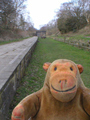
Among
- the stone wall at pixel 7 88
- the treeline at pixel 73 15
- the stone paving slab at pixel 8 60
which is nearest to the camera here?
the stone wall at pixel 7 88

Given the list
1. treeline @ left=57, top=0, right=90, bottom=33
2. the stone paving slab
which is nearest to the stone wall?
the stone paving slab

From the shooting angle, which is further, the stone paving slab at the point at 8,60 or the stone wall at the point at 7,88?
the stone paving slab at the point at 8,60

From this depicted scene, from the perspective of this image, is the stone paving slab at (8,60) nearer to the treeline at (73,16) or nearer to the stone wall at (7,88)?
the stone wall at (7,88)

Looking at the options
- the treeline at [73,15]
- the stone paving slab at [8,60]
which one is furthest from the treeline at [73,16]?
the stone paving slab at [8,60]

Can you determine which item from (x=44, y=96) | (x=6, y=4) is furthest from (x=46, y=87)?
(x=6, y=4)

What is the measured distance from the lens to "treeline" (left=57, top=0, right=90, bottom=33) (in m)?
30.5

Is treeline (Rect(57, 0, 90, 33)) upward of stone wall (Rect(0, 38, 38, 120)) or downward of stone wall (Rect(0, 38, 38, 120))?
upward

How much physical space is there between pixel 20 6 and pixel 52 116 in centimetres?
3688

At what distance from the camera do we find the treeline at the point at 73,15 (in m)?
30.5

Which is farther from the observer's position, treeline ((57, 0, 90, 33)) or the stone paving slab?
treeline ((57, 0, 90, 33))

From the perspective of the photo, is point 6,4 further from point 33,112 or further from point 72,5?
point 33,112

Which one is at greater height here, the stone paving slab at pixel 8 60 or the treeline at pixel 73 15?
the treeline at pixel 73 15

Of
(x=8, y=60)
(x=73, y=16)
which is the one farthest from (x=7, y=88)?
(x=73, y=16)

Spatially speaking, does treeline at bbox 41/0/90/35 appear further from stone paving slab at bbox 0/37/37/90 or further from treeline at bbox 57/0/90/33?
stone paving slab at bbox 0/37/37/90
